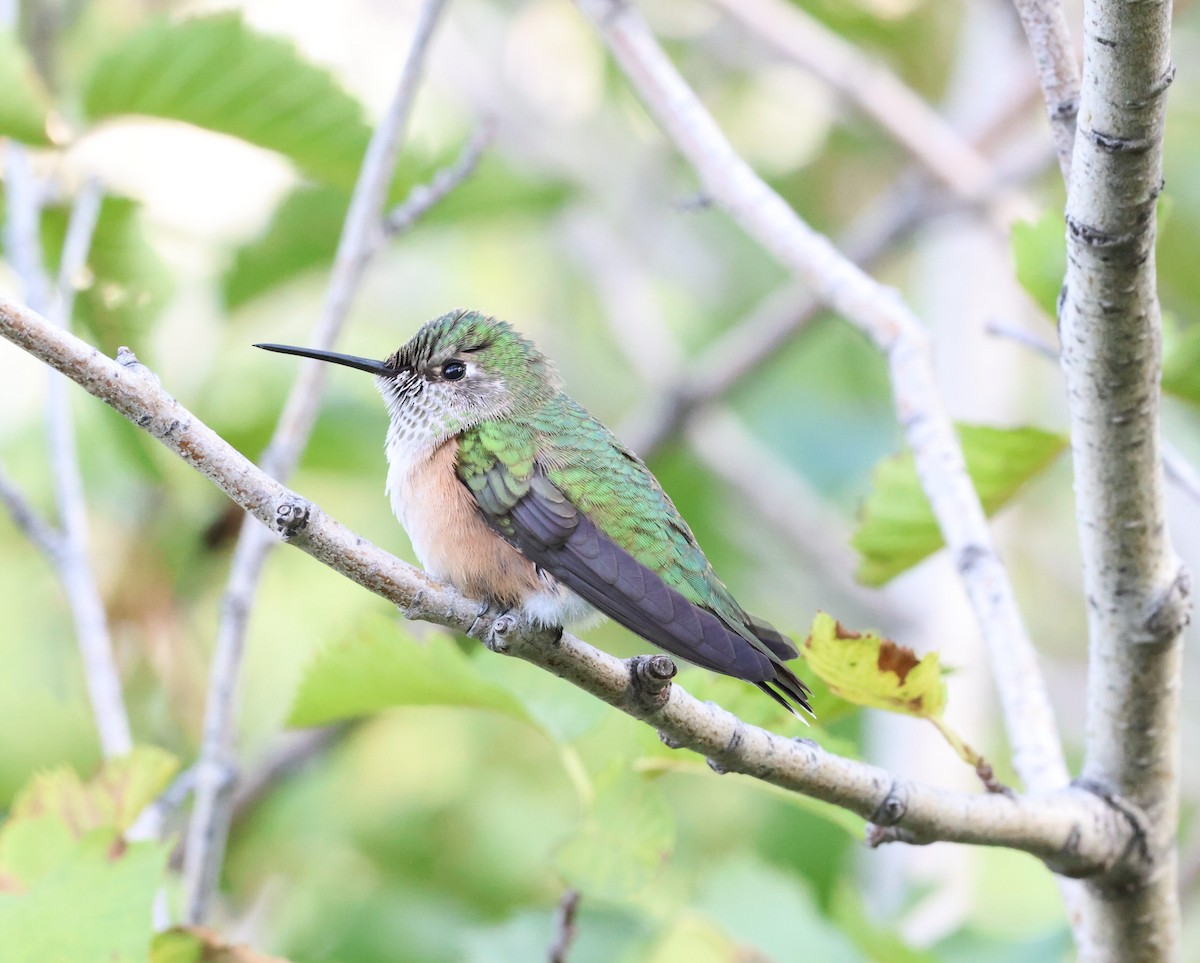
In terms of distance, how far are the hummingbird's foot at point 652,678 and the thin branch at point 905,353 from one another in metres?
0.89

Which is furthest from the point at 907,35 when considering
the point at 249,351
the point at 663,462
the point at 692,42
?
the point at 249,351

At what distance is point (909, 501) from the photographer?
280cm

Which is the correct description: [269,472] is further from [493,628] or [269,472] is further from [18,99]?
[493,628]

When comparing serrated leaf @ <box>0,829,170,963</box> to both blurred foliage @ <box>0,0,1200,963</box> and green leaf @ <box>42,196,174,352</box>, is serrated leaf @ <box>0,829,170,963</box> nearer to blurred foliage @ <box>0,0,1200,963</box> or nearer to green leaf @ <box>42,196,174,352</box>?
blurred foliage @ <box>0,0,1200,963</box>

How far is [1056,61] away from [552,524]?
1.18 m

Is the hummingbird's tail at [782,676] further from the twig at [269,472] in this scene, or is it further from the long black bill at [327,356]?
the twig at [269,472]

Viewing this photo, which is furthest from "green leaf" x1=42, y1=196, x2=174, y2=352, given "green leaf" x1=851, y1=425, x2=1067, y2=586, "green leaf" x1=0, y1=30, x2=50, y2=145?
"green leaf" x1=851, y1=425, x2=1067, y2=586

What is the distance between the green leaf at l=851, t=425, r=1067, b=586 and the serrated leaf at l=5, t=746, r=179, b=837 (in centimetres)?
146

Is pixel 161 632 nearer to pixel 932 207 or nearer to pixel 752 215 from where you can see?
pixel 752 215

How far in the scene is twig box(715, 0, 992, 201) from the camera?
17.5 ft

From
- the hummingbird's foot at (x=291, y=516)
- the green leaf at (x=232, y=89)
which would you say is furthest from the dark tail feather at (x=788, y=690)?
the green leaf at (x=232, y=89)

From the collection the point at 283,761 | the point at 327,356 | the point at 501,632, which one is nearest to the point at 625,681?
the point at 501,632

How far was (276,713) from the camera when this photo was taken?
4766 millimetres

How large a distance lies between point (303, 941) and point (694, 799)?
7.09ft
